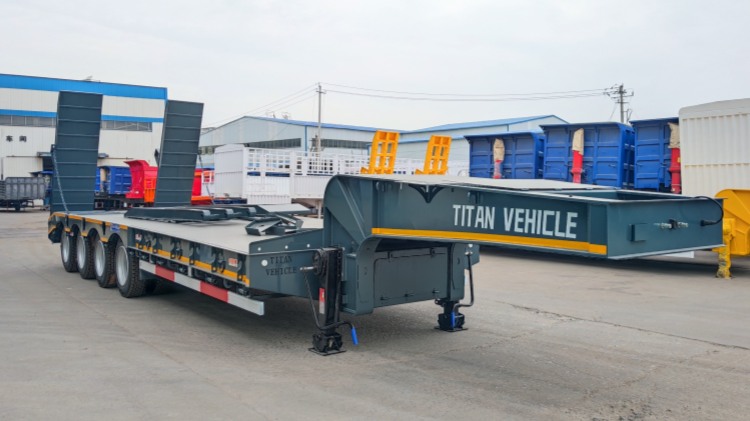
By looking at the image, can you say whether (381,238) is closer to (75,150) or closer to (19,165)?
(75,150)

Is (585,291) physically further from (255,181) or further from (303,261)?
(255,181)

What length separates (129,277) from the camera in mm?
9453

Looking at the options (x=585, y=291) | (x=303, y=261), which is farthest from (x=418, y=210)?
(x=585, y=291)

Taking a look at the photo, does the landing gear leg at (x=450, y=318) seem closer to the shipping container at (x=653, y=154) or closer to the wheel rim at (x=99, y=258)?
the wheel rim at (x=99, y=258)

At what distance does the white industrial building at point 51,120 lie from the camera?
46906 millimetres

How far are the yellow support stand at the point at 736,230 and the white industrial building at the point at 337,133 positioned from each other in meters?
34.3

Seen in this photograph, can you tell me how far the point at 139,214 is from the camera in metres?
10.7

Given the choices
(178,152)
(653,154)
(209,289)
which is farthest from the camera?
(653,154)

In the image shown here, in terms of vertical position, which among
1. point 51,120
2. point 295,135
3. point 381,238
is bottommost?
point 381,238

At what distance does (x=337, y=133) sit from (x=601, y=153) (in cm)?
4323

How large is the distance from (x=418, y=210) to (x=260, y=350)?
2.37 meters

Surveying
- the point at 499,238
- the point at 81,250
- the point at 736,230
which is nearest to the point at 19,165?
the point at 81,250

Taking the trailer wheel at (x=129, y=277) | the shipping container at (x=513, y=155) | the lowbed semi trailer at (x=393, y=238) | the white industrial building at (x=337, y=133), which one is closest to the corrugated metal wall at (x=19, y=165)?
the white industrial building at (x=337, y=133)

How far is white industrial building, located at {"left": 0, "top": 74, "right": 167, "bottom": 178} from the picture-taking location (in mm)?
46906
